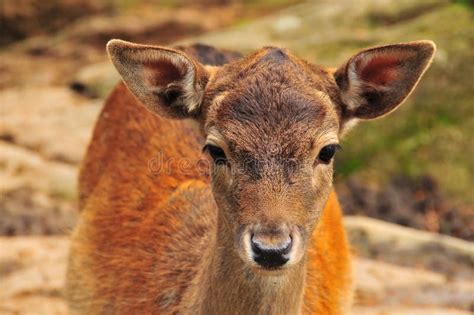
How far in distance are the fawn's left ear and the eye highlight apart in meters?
0.47

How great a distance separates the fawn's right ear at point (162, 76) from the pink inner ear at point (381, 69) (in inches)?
37.7

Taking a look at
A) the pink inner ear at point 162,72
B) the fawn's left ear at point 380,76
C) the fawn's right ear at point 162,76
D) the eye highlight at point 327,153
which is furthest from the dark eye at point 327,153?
the pink inner ear at point 162,72

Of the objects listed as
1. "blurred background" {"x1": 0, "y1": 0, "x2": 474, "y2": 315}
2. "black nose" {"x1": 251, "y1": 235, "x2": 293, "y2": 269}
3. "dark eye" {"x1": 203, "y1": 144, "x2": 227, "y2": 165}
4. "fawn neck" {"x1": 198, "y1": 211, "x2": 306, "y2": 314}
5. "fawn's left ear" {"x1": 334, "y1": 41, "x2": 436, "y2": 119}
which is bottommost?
"blurred background" {"x1": 0, "y1": 0, "x2": 474, "y2": 315}

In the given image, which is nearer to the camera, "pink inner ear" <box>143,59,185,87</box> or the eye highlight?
the eye highlight

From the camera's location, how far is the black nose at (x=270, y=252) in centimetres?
500

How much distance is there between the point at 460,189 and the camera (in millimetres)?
12469

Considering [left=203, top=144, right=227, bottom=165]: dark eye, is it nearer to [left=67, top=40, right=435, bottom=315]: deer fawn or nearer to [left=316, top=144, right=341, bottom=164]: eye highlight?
[left=67, top=40, right=435, bottom=315]: deer fawn

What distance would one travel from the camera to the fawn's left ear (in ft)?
19.2

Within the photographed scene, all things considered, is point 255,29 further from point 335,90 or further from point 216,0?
point 335,90

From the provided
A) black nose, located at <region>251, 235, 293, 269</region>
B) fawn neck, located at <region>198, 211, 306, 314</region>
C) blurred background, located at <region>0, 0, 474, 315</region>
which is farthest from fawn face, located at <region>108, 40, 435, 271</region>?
blurred background, located at <region>0, 0, 474, 315</region>

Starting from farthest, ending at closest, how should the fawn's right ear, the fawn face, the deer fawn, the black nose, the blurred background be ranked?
1. the blurred background
2. the fawn's right ear
3. the deer fawn
4. the fawn face
5. the black nose

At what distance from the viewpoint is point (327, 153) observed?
5531mm

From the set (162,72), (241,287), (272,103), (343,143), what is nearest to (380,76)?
(272,103)

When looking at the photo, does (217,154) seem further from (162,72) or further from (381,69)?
(381,69)
